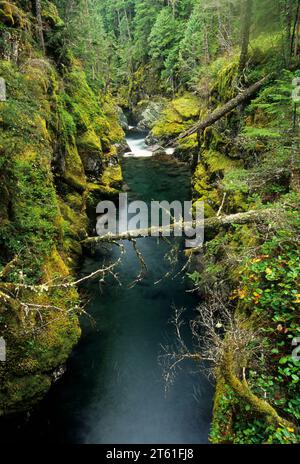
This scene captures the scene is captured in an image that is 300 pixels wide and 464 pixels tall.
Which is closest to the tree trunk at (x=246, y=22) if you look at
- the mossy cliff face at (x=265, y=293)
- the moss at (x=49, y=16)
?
the mossy cliff face at (x=265, y=293)

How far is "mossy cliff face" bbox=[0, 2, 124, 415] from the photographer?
293 inches

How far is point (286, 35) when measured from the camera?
12.2 meters

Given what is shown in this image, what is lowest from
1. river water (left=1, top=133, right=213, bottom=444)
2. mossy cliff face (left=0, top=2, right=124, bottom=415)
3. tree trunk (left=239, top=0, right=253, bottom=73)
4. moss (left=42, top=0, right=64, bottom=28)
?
river water (left=1, top=133, right=213, bottom=444)

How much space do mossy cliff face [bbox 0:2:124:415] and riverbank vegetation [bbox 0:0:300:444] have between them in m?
0.04

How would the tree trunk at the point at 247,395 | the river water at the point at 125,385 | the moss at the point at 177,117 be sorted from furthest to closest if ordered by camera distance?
the moss at the point at 177,117 < the river water at the point at 125,385 < the tree trunk at the point at 247,395

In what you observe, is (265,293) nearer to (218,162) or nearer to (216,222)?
(216,222)

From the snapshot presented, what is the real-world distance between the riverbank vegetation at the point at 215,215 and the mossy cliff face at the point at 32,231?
1.6 inches

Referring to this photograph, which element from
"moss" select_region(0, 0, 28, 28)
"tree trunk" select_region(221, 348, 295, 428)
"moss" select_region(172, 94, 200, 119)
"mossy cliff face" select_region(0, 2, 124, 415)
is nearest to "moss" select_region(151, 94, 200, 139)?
"moss" select_region(172, 94, 200, 119)

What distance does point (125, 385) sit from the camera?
31.8ft

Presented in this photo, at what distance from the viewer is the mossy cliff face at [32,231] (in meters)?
7.44

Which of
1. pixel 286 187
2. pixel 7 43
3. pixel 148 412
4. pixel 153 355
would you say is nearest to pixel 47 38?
pixel 7 43

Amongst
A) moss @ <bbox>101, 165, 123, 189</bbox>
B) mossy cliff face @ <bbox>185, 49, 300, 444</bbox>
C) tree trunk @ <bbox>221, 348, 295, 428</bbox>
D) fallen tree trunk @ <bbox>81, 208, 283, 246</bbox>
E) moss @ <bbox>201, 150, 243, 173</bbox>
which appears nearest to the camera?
tree trunk @ <bbox>221, 348, 295, 428</bbox>

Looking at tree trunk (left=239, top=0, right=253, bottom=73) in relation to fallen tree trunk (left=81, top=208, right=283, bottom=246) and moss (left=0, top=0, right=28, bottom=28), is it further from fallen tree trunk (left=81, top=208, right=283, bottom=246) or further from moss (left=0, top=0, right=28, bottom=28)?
moss (left=0, top=0, right=28, bottom=28)

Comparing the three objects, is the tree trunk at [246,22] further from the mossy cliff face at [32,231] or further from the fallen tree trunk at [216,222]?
the mossy cliff face at [32,231]
